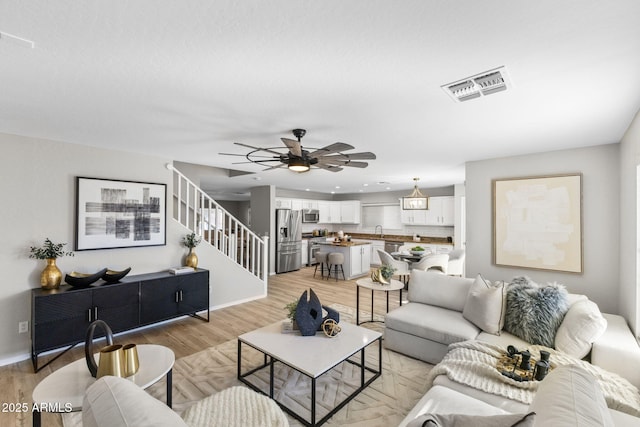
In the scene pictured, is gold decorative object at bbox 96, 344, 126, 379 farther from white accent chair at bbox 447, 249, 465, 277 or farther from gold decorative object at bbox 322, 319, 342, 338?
white accent chair at bbox 447, 249, 465, 277

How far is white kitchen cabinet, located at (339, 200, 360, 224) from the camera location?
32.1 ft

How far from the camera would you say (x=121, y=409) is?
3.21ft

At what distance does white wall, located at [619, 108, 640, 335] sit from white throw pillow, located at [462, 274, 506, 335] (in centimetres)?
101

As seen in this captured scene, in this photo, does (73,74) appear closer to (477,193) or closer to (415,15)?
(415,15)

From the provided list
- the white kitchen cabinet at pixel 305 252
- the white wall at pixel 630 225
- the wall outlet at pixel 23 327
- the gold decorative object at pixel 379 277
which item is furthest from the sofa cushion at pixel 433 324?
the white kitchen cabinet at pixel 305 252

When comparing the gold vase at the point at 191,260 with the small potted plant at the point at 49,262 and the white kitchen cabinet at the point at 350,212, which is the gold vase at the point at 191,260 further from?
the white kitchen cabinet at the point at 350,212

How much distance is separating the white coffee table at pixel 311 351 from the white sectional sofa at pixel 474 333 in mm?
573

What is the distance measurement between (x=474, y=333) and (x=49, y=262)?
454cm

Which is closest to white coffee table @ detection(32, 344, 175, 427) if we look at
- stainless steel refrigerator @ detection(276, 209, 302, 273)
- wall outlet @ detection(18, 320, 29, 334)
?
wall outlet @ detection(18, 320, 29, 334)

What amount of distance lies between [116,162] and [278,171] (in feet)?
8.13

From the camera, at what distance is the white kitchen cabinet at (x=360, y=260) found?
702cm

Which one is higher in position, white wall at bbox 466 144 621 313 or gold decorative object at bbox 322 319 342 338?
white wall at bbox 466 144 621 313

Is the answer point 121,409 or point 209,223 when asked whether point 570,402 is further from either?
point 209,223

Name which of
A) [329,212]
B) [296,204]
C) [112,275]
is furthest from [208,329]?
[329,212]
